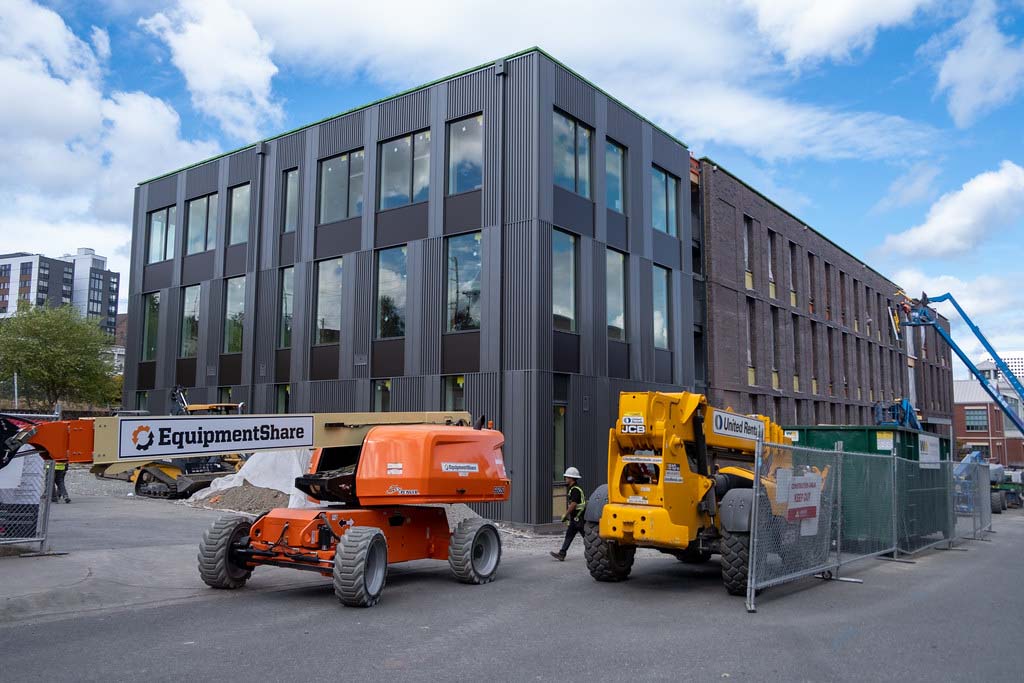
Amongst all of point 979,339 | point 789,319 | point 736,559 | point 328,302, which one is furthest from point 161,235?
point 979,339

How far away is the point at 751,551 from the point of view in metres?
9.75

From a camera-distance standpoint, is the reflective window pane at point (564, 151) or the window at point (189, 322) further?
the window at point (189, 322)

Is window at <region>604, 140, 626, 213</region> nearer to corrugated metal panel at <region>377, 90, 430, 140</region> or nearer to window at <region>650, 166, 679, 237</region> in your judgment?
window at <region>650, 166, 679, 237</region>

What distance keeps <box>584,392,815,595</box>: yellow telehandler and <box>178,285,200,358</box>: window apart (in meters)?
20.7

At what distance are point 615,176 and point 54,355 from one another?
37.5 meters

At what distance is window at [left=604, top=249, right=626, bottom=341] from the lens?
22330mm

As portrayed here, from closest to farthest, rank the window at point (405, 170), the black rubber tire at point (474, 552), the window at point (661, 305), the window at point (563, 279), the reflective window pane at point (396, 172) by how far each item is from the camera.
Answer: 1. the black rubber tire at point (474, 552)
2. the window at point (563, 279)
3. the window at point (405, 170)
4. the reflective window pane at point (396, 172)
5. the window at point (661, 305)

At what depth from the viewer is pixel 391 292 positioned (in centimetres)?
2245

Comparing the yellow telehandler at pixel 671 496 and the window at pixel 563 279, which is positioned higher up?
the window at pixel 563 279

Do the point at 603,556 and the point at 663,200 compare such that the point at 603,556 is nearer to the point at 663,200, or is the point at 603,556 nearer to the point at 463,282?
the point at 463,282

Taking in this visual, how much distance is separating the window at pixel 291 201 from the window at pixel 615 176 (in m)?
9.50

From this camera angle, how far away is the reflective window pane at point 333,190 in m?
24.1

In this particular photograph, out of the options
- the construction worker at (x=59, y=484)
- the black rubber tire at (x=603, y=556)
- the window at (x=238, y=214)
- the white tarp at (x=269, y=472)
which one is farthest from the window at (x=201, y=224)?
the black rubber tire at (x=603, y=556)

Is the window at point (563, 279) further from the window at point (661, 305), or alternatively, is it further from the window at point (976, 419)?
the window at point (976, 419)
